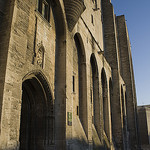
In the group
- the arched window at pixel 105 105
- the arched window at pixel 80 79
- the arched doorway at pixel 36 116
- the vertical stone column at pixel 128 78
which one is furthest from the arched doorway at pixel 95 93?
the vertical stone column at pixel 128 78

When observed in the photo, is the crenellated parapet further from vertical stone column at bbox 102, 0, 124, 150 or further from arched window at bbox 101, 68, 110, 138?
vertical stone column at bbox 102, 0, 124, 150

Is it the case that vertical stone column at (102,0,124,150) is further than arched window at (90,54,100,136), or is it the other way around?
vertical stone column at (102,0,124,150)

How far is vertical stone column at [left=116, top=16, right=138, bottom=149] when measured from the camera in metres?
25.9

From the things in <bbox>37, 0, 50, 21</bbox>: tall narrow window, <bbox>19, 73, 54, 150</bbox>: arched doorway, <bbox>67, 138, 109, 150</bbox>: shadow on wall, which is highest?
<bbox>37, 0, 50, 21</bbox>: tall narrow window

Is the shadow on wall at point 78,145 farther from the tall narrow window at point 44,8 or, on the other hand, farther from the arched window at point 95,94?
the tall narrow window at point 44,8

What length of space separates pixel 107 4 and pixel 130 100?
12.9m

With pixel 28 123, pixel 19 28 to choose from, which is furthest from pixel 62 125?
pixel 19 28

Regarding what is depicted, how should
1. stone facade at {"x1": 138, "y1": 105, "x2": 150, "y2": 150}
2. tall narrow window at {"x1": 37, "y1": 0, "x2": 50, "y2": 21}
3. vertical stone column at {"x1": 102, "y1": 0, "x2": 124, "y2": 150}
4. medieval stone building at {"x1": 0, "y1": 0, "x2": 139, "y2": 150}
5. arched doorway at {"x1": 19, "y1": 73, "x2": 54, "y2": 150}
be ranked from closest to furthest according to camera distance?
medieval stone building at {"x1": 0, "y1": 0, "x2": 139, "y2": 150}, arched doorway at {"x1": 19, "y1": 73, "x2": 54, "y2": 150}, tall narrow window at {"x1": 37, "y1": 0, "x2": 50, "y2": 21}, vertical stone column at {"x1": 102, "y1": 0, "x2": 124, "y2": 150}, stone facade at {"x1": 138, "y1": 105, "x2": 150, "y2": 150}

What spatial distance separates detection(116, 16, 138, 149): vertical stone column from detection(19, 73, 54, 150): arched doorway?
19696 millimetres

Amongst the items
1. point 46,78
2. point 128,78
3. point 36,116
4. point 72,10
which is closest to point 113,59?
point 128,78

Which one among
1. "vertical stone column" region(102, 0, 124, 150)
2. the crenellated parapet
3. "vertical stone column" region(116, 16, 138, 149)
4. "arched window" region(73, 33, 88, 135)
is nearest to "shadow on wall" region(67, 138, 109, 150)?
"arched window" region(73, 33, 88, 135)

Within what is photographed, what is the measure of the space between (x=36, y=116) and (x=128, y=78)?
2317 centimetres

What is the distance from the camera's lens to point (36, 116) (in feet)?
27.6

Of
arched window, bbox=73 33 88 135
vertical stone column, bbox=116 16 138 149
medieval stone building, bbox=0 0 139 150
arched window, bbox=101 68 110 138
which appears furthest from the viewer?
vertical stone column, bbox=116 16 138 149
